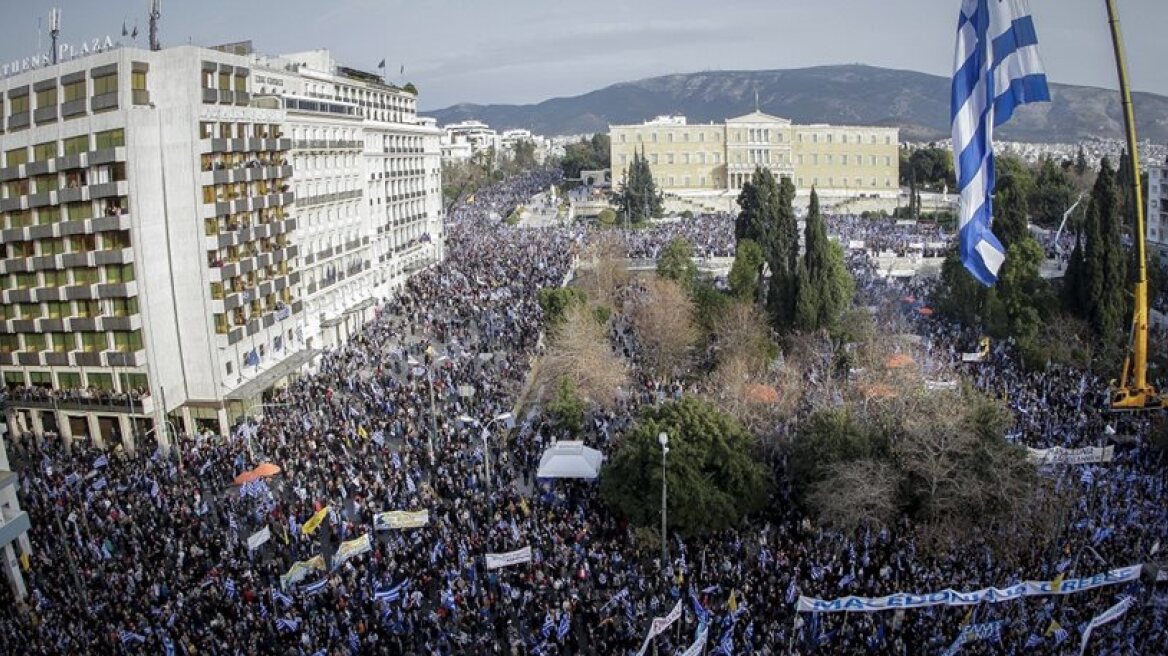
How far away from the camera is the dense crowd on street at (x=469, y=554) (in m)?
19.7

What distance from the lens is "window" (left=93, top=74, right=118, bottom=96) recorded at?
33.8m

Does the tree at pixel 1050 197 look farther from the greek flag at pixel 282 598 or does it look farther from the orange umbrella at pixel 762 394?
the greek flag at pixel 282 598

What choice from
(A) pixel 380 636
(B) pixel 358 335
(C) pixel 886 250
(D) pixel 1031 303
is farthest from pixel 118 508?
(C) pixel 886 250

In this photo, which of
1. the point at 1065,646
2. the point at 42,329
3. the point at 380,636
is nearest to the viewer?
the point at 1065,646

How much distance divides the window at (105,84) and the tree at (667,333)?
23026 mm

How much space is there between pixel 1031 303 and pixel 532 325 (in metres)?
23.0

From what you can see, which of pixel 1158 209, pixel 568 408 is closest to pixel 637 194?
pixel 1158 209

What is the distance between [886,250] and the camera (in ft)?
222

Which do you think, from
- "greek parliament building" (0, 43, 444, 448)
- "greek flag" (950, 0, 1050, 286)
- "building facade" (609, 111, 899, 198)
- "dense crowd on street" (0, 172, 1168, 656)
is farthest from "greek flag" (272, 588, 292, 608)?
"building facade" (609, 111, 899, 198)

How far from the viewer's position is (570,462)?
27.3 meters

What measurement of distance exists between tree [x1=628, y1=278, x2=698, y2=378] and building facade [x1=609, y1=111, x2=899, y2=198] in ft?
232

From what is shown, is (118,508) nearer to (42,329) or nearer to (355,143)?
(42,329)

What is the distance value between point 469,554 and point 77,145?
74.1 feet

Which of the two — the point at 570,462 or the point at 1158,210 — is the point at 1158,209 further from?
the point at 570,462
